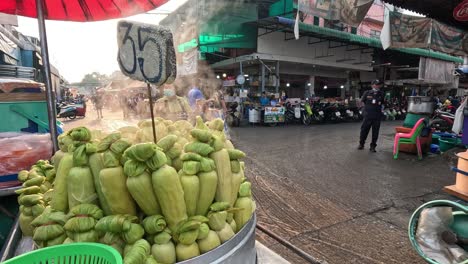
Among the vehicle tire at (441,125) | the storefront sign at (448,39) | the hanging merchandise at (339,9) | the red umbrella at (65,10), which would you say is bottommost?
the vehicle tire at (441,125)

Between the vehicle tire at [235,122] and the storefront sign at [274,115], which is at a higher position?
the storefront sign at [274,115]

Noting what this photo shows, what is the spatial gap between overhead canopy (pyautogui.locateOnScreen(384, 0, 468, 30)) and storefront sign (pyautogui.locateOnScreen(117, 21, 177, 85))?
5626 mm

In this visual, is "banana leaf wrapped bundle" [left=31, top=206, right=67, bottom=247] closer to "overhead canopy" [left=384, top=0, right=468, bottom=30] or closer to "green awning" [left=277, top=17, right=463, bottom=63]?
"overhead canopy" [left=384, top=0, right=468, bottom=30]

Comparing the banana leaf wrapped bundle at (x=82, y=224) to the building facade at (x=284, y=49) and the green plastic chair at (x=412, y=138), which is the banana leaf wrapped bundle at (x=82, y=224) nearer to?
the green plastic chair at (x=412, y=138)

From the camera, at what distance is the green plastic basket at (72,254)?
3.20ft

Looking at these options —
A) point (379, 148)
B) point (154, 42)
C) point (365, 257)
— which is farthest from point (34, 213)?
point (379, 148)

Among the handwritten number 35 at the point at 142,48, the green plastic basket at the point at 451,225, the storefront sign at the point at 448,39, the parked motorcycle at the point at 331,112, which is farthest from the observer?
the parked motorcycle at the point at 331,112

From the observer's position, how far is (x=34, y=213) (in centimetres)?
150

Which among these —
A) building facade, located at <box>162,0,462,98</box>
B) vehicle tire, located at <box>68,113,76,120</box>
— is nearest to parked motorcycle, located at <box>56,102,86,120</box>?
vehicle tire, located at <box>68,113,76,120</box>

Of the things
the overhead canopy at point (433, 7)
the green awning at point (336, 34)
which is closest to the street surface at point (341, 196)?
the overhead canopy at point (433, 7)

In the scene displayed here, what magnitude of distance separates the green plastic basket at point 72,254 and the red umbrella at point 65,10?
5.96 ft

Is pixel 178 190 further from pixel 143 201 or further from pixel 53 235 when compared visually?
pixel 53 235

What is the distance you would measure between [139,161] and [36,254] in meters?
0.49

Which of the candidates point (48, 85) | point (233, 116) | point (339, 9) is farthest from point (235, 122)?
point (48, 85)
